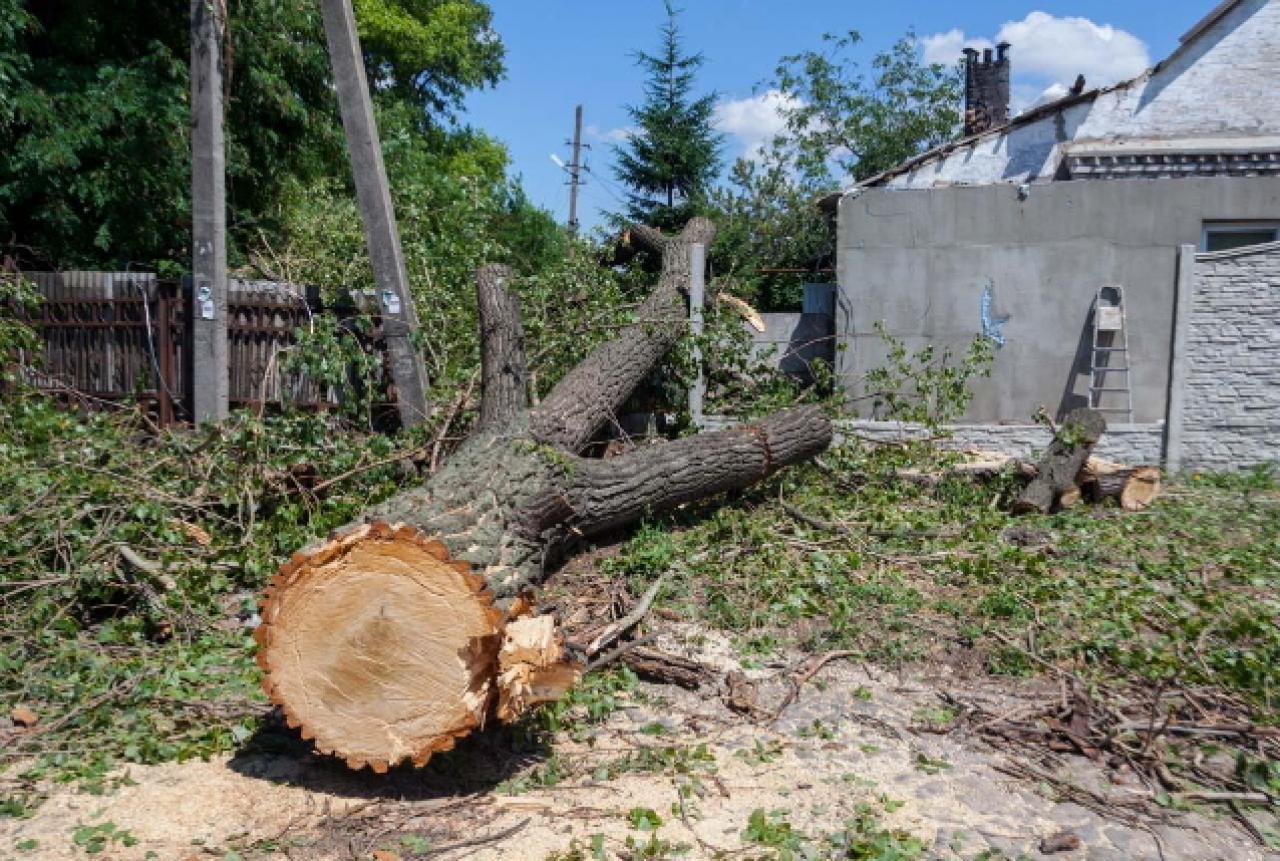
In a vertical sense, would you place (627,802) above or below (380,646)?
below

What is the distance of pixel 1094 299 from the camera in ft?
33.0

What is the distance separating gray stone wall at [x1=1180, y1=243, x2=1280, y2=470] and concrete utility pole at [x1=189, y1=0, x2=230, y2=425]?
8.24 metres

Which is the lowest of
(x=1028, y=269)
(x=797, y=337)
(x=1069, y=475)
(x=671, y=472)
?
(x=1069, y=475)

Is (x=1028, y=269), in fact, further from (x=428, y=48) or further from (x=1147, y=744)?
(x=428, y=48)

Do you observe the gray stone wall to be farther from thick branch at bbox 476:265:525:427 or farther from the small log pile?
thick branch at bbox 476:265:525:427

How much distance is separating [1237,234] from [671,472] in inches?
278

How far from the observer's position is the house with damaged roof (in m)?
9.76

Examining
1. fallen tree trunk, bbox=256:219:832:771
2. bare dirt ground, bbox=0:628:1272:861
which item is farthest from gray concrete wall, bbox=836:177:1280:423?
bare dirt ground, bbox=0:628:1272:861

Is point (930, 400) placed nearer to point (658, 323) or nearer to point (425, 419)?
point (658, 323)

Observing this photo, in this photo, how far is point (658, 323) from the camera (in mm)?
8266

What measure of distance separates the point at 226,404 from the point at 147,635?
3.28 metres

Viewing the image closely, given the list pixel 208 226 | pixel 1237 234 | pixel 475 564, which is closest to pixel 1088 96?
pixel 1237 234

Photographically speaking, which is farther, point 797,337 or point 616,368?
point 797,337

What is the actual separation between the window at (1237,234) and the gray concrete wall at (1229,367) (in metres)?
0.55
